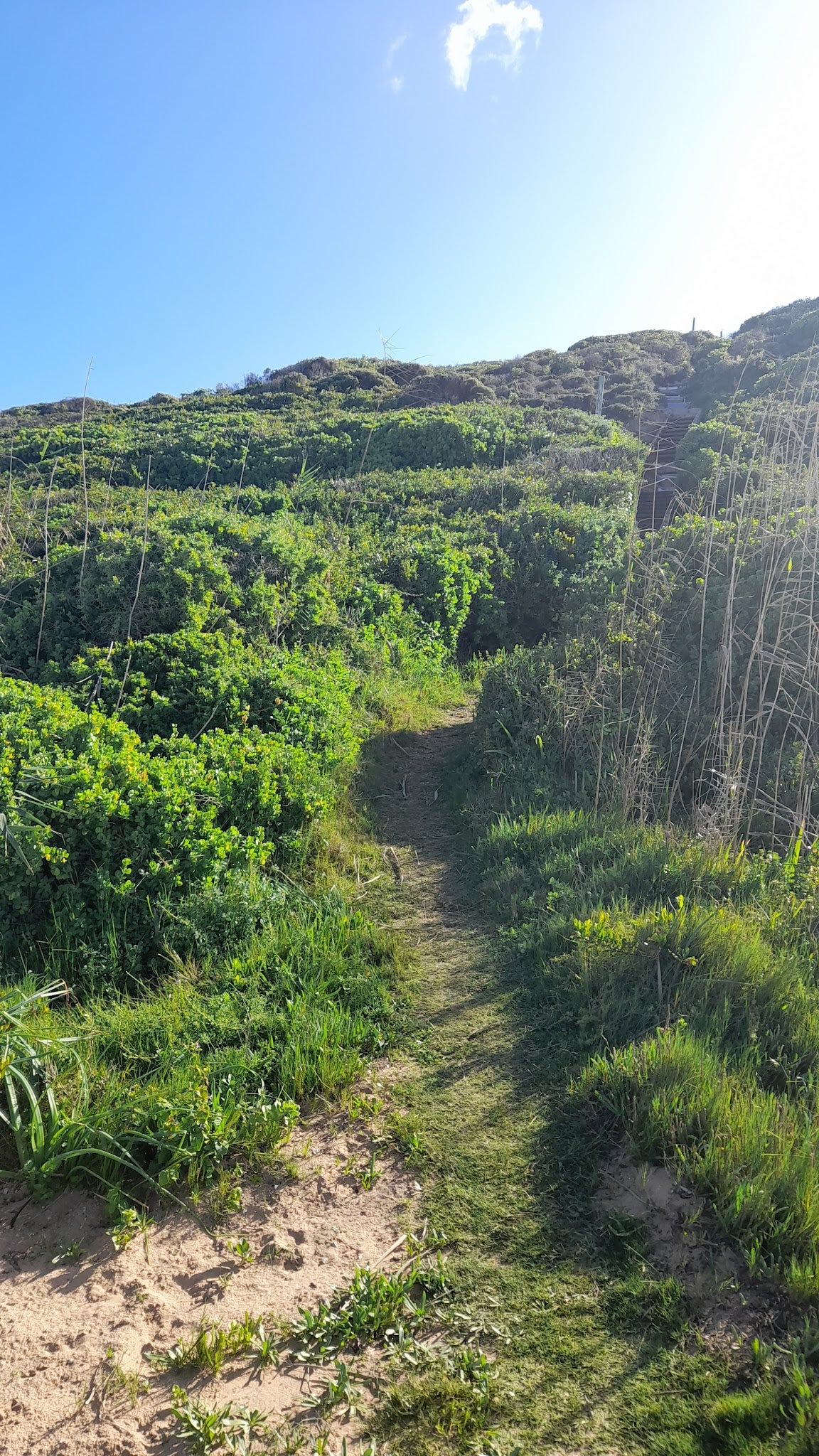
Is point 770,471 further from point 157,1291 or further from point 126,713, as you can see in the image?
point 157,1291

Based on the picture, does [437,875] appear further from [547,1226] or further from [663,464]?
[663,464]

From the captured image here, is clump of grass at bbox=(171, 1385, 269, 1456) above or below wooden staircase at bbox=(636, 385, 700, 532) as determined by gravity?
below

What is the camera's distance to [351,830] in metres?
6.01

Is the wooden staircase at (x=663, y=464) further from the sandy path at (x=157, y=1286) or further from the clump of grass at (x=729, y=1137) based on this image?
the sandy path at (x=157, y=1286)

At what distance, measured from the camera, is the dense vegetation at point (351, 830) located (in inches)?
129

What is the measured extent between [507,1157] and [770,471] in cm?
669

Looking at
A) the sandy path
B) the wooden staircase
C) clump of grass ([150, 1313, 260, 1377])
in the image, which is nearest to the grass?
the sandy path

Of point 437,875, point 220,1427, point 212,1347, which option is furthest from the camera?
point 437,875

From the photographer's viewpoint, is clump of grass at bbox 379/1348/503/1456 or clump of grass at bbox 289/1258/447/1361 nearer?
clump of grass at bbox 379/1348/503/1456

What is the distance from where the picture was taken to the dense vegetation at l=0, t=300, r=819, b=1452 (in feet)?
10.8

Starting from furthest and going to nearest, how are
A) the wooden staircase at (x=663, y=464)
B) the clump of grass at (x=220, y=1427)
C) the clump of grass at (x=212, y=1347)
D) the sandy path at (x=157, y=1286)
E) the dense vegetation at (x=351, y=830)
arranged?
the wooden staircase at (x=663, y=464) → the dense vegetation at (x=351, y=830) → the clump of grass at (x=212, y=1347) → the sandy path at (x=157, y=1286) → the clump of grass at (x=220, y=1427)

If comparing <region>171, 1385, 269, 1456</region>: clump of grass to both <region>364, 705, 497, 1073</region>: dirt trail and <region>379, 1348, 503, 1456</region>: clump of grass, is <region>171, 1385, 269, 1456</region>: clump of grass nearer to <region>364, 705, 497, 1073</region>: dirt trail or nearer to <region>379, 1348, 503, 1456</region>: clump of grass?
<region>379, 1348, 503, 1456</region>: clump of grass

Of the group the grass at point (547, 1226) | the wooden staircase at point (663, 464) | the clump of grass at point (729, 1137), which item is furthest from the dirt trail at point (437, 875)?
the wooden staircase at point (663, 464)

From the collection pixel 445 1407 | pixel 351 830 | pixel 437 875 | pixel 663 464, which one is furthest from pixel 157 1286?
pixel 663 464
